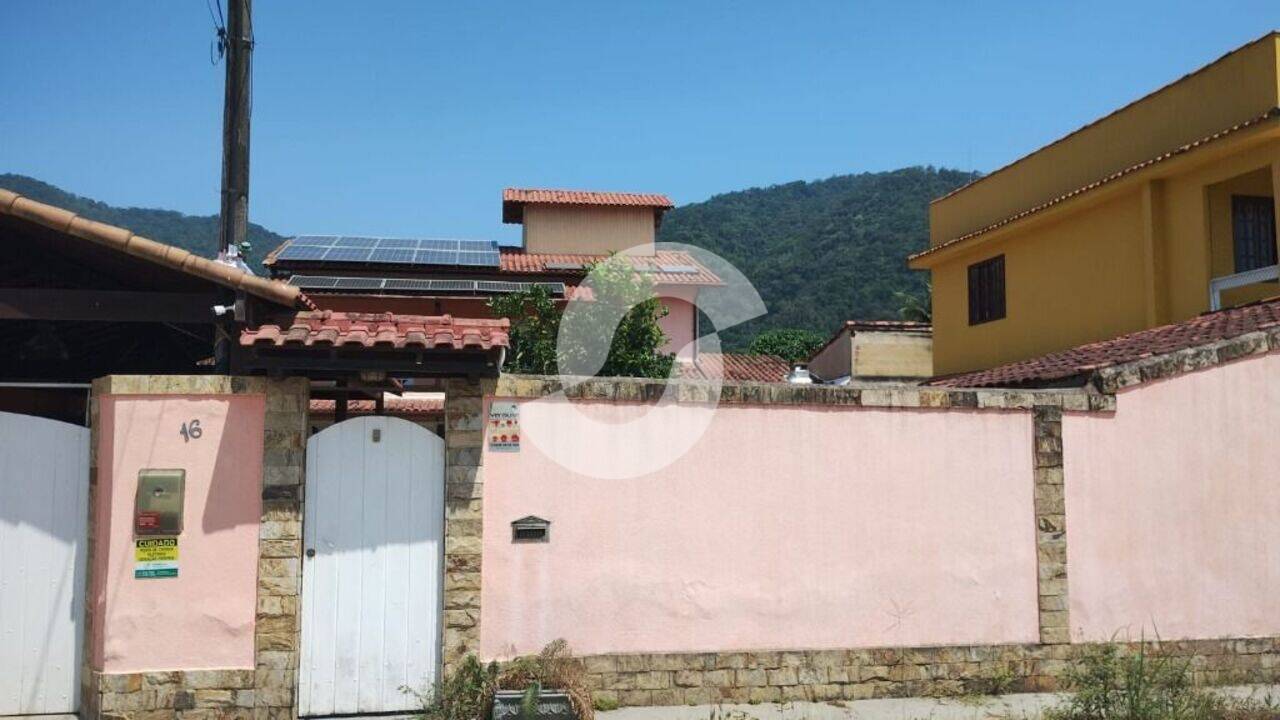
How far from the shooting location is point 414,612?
7539 millimetres

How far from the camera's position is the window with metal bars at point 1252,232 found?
43.6ft

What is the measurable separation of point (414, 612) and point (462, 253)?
588 inches

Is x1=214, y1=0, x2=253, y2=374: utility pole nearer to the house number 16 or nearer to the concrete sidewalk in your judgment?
the house number 16

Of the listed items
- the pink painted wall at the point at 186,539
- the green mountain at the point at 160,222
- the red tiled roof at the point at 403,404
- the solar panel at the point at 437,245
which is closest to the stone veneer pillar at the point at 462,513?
the pink painted wall at the point at 186,539

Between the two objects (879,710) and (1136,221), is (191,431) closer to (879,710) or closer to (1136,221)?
(879,710)

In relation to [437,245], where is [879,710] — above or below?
below

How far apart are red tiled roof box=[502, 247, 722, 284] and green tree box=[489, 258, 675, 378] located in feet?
18.3

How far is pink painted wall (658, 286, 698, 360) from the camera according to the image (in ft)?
78.8

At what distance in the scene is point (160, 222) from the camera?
169ft

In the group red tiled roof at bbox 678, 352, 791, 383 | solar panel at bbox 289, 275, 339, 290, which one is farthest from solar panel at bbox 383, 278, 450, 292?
red tiled roof at bbox 678, 352, 791, 383

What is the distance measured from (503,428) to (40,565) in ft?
12.1

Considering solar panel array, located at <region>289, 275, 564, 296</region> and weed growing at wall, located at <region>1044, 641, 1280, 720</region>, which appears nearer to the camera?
weed growing at wall, located at <region>1044, 641, 1280, 720</region>

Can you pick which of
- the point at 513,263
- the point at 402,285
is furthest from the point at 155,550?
the point at 513,263

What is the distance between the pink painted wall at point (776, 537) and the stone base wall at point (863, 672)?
130 millimetres
